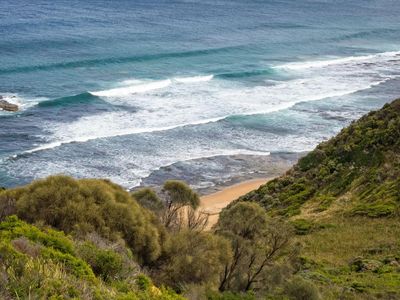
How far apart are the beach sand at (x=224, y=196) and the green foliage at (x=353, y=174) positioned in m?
3.06

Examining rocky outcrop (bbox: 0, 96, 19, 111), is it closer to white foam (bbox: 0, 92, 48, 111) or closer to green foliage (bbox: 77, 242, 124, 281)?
white foam (bbox: 0, 92, 48, 111)

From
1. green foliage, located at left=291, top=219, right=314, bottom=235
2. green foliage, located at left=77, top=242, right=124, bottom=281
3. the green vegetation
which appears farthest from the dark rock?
green foliage, located at left=77, top=242, right=124, bottom=281

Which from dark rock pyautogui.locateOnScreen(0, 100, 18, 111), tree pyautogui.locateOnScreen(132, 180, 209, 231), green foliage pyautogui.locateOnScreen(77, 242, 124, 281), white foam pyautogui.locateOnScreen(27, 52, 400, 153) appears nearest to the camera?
green foliage pyautogui.locateOnScreen(77, 242, 124, 281)

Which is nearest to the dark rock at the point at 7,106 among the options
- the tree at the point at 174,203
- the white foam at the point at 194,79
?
the white foam at the point at 194,79

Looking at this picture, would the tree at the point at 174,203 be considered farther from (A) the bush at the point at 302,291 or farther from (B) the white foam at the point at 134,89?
(B) the white foam at the point at 134,89

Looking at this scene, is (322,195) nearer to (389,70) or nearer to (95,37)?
(389,70)

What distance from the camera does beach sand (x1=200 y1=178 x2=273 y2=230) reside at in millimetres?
41541

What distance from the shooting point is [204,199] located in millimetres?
43625

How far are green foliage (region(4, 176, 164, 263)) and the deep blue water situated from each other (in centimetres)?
2304

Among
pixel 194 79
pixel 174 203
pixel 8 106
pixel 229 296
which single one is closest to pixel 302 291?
pixel 229 296

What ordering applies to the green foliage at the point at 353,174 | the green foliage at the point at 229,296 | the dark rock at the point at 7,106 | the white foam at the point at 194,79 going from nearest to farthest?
the green foliage at the point at 229,296 < the green foliage at the point at 353,174 < the dark rock at the point at 7,106 < the white foam at the point at 194,79

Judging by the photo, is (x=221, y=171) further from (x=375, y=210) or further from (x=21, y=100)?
(x=21, y=100)

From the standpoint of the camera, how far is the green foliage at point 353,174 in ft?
109

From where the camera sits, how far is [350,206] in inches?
1293
